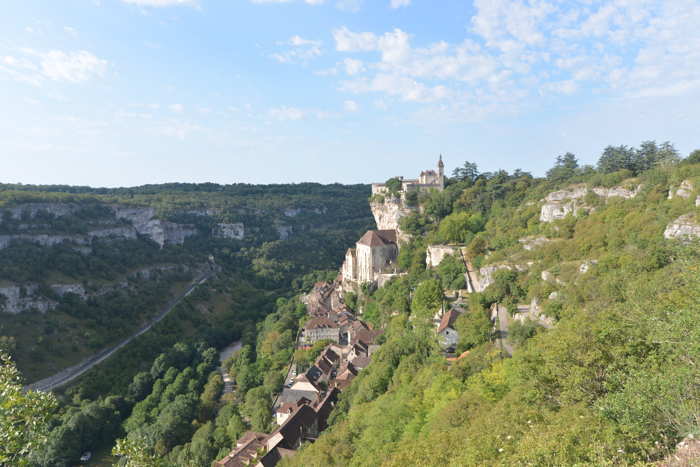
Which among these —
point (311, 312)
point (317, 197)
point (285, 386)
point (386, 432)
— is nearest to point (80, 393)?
point (285, 386)

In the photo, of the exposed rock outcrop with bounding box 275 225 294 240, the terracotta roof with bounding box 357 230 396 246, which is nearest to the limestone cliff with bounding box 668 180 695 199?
the terracotta roof with bounding box 357 230 396 246

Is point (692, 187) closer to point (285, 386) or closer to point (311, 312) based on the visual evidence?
point (285, 386)

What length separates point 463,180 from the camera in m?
64.9

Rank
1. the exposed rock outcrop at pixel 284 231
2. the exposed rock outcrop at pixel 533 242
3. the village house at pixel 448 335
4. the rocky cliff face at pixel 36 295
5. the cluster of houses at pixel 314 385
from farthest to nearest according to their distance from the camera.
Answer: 1. the exposed rock outcrop at pixel 284 231
2. the rocky cliff face at pixel 36 295
3. the exposed rock outcrop at pixel 533 242
4. the village house at pixel 448 335
5. the cluster of houses at pixel 314 385

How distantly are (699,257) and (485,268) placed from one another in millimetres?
19222

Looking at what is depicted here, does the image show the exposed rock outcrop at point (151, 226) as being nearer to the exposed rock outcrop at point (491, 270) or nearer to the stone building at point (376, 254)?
the stone building at point (376, 254)

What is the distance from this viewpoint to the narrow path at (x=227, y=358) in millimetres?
47219

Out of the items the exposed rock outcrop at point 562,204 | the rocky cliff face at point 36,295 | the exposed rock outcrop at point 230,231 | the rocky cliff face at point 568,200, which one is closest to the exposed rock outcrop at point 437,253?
the exposed rock outcrop at point 562,204

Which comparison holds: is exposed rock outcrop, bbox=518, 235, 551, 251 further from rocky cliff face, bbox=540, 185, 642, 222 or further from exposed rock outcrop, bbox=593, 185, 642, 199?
exposed rock outcrop, bbox=593, 185, 642, 199

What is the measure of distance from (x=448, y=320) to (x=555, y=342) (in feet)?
54.5

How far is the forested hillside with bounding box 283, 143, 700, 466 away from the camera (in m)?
11.3

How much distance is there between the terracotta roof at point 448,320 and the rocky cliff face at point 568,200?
1487 cm

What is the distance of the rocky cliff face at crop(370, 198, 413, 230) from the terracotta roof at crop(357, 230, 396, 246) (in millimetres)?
1988

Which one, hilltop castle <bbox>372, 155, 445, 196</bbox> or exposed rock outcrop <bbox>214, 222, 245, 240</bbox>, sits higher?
hilltop castle <bbox>372, 155, 445, 196</bbox>
